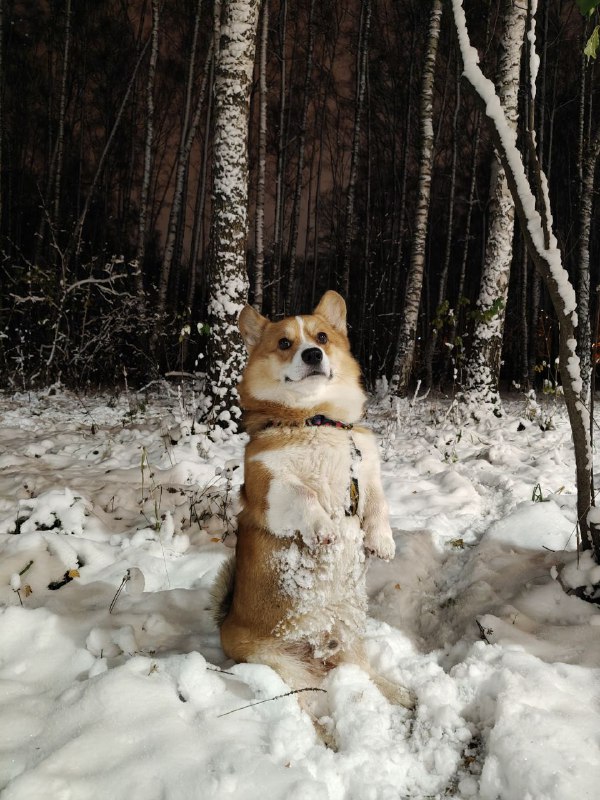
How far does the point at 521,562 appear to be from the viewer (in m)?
2.65

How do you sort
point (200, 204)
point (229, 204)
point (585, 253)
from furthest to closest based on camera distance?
1. point (200, 204)
2. point (585, 253)
3. point (229, 204)

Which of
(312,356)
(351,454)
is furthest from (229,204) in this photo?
(351,454)

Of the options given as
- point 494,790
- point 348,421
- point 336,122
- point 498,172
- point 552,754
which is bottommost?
point 494,790

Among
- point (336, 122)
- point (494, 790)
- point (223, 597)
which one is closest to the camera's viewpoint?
point (494, 790)

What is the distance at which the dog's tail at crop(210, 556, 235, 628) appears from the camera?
227cm

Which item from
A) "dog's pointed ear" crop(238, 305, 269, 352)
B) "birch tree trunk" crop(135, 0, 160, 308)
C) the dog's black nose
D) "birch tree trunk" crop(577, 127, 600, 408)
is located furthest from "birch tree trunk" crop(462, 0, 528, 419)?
"birch tree trunk" crop(135, 0, 160, 308)

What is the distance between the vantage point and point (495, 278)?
6891mm

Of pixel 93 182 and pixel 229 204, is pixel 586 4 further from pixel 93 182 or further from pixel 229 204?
pixel 93 182

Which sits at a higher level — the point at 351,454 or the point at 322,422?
the point at 322,422

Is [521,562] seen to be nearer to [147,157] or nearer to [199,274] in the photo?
[147,157]

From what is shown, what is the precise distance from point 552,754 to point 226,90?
6.17 metres

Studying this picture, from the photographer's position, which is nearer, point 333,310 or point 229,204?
point 333,310

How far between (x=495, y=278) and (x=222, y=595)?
6.20m

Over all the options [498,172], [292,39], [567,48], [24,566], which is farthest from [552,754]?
[567,48]
